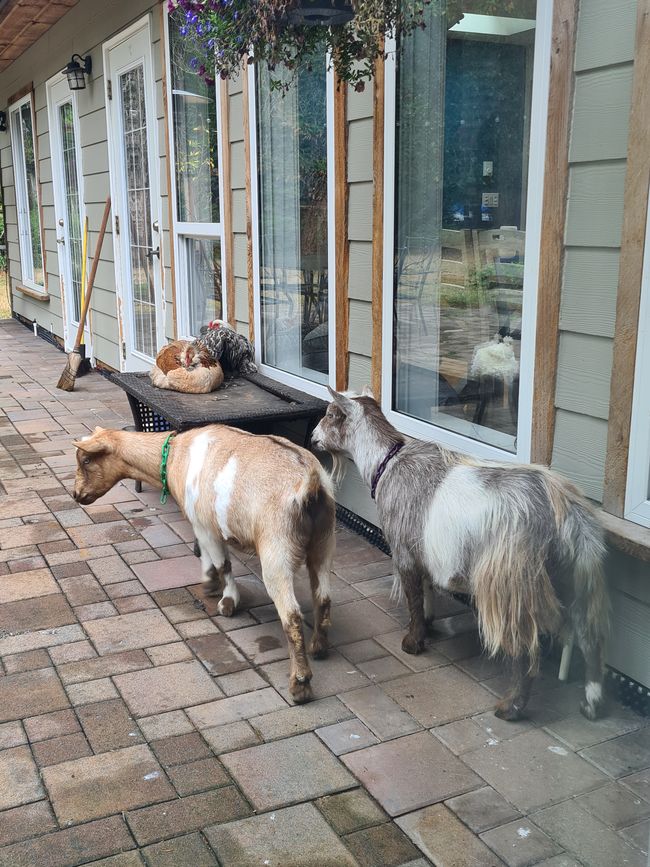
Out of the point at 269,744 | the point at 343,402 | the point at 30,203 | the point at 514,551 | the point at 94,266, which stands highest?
the point at 30,203

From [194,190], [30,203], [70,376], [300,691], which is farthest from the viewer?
[30,203]

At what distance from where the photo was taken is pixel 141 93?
22.2 feet

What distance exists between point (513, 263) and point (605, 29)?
0.84 m

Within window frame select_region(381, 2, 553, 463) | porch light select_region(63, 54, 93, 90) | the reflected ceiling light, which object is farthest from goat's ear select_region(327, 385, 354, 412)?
porch light select_region(63, 54, 93, 90)

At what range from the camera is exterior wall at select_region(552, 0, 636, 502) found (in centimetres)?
260

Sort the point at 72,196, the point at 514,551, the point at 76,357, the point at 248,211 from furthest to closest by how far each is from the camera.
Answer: the point at 72,196 → the point at 76,357 → the point at 248,211 → the point at 514,551

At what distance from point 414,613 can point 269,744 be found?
767 millimetres

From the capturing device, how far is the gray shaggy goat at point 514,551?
8.48ft

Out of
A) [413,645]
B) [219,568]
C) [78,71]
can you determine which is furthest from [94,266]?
[413,645]

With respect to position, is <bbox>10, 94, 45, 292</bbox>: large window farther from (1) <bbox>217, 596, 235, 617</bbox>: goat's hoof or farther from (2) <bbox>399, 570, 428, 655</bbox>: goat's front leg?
(2) <bbox>399, 570, 428, 655</bbox>: goat's front leg

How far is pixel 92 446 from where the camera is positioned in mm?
3623

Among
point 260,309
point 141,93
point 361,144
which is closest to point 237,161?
point 260,309

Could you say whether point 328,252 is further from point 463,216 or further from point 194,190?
point 194,190

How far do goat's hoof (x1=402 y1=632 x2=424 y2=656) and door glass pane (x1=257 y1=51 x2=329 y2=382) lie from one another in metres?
1.80
